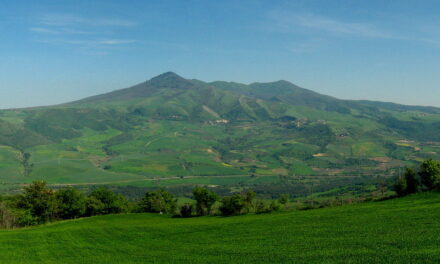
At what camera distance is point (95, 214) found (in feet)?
414

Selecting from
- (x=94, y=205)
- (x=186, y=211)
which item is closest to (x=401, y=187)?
(x=186, y=211)

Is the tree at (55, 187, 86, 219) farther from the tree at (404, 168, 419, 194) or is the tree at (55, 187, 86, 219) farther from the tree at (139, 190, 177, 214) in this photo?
the tree at (404, 168, 419, 194)

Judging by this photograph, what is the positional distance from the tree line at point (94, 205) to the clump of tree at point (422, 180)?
3558cm

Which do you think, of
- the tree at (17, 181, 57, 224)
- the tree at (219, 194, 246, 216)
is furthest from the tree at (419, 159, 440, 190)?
the tree at (17, 181, 57, 224)

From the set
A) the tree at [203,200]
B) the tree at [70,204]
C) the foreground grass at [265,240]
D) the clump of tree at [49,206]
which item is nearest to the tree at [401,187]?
the foreground grass at [265,240]

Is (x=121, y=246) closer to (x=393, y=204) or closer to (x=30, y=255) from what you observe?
(x=30, y=255)

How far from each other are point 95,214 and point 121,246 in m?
58.6

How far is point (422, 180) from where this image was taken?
3999 inches

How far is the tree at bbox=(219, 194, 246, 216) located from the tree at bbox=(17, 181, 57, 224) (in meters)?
56.4

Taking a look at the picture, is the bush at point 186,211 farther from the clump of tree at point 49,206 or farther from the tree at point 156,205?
the clump of tree at point 49,206

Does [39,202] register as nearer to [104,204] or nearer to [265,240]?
[104,204]

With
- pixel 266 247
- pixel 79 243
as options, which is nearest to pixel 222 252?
pixel 266 247

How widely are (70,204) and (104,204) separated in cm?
1116

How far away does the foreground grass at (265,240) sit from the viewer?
51.4 meters
